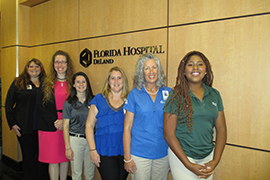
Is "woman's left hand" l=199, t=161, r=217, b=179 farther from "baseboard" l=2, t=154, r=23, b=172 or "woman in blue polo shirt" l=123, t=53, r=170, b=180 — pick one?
"baseboard" l=2, t=154, r=23, b=172

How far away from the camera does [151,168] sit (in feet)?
6.73

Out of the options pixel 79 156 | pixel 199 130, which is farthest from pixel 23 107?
pixel 199 130

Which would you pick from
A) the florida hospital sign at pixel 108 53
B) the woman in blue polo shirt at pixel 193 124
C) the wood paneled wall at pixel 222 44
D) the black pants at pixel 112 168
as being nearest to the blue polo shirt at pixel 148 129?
the woman in blue polo shirt at pixel 193 124

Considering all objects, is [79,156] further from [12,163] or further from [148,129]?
[12,163]

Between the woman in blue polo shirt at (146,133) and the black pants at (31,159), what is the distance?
2.19 metres

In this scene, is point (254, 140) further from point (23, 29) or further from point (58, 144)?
point (23, 29)

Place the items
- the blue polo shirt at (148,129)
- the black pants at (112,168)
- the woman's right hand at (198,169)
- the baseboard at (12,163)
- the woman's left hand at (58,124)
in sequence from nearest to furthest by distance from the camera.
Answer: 1. the woman's right hand at (198,169)
2. the blue polo shirt at (148,129)
3. the black pants at (112,168)
4. the woman's left hand at (58,124)
5. the baseboard at (12,163)

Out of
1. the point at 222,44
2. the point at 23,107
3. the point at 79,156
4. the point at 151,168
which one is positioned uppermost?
the point at 222,44

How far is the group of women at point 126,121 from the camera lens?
1757 millimetres

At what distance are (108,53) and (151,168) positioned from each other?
1.93m

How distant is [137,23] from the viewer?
2816 millimetres

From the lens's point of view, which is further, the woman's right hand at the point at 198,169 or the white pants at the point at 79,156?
the white pants at the point at 79,156

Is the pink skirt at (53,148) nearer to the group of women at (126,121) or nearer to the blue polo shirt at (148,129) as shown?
the group of women at (126,121)

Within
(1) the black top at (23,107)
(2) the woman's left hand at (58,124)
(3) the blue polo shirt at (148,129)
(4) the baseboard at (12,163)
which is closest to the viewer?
(3) the blue polo shirt at (148,129)
